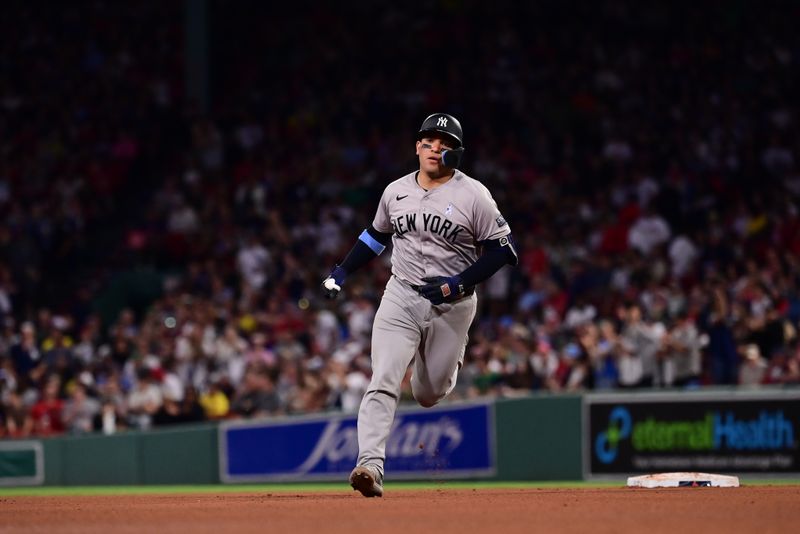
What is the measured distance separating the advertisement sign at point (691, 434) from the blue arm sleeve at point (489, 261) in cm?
678

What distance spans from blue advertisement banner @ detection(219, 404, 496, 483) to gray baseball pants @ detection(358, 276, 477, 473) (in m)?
6.93

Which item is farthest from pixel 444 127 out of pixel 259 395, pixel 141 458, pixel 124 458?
pixel 124 458

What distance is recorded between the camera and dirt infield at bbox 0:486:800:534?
6.23m

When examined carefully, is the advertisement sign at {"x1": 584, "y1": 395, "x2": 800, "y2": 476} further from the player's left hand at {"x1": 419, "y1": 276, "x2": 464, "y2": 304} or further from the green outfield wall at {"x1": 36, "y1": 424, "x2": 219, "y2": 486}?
the player's left hand at {"x1": 419, "y1": 276, "x2": 464, "y2": 304}

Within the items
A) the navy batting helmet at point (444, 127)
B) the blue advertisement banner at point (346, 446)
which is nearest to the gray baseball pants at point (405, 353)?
the navy batting helmet at point (444, 127)

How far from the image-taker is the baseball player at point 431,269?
27.7ft

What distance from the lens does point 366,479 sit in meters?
8.08

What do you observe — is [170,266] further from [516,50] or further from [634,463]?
[634,463]

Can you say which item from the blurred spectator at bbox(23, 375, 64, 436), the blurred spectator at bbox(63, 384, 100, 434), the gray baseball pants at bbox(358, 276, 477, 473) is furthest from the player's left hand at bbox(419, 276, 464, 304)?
the blurred spectator at bbox(23, 375, 64, 436)

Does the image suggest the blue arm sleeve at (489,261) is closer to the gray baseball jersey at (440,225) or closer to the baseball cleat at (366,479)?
the gray baseball jersey at (440,225)

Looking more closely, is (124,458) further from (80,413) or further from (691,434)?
(691,434)

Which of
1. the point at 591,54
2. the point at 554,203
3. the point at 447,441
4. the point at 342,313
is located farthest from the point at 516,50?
the point at 447,441

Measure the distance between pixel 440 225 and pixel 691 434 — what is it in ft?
24.2

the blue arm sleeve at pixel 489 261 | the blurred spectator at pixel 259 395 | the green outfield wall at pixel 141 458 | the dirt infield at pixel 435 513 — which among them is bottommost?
the green outfield wall at pixel 141 458
